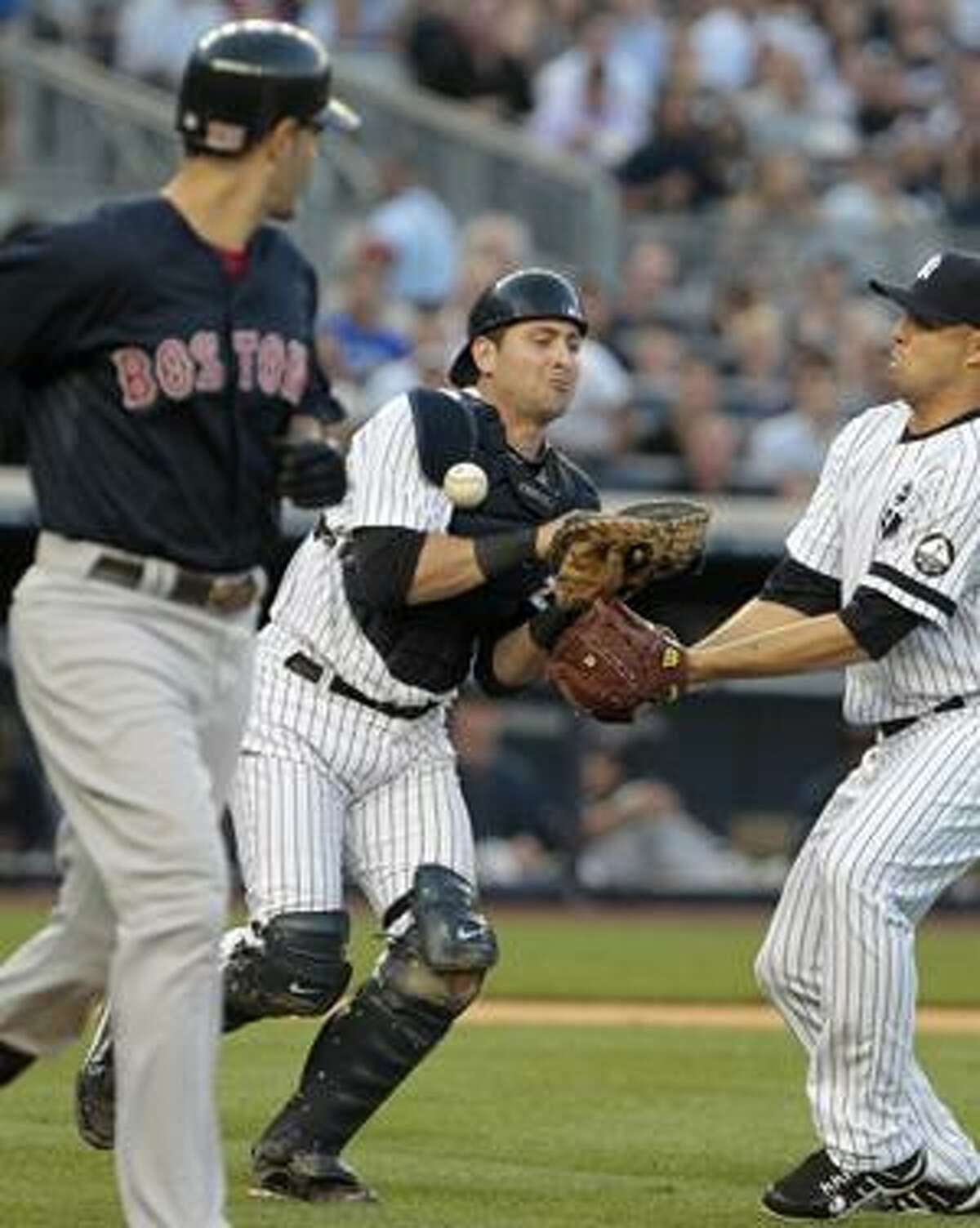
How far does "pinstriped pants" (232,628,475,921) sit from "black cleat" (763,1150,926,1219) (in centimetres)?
90

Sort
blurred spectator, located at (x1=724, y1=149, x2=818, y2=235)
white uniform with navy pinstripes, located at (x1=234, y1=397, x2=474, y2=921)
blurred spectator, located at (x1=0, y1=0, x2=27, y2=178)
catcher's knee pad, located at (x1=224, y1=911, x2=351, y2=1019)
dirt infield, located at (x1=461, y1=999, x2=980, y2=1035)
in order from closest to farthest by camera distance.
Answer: catcher's knee pad, located at (x1=224, y1=911, x2=351, y2=1019) → white uniform with navy pinstripes, located at (x1=234, y1=397, x2=474, y2=921) → dirt infield, located at (x1=461, y1=999, x2=980, y2=1035) → blurred spectator, located at (x1=0, y1=0, x2=27, y2=178) → blurred spectator, located at (x1=724, y1=149, x2=818, y2=235)

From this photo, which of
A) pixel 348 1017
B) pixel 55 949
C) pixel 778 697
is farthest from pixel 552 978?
pixel 55 949

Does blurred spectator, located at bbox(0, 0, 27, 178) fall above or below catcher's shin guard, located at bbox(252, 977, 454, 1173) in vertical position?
below

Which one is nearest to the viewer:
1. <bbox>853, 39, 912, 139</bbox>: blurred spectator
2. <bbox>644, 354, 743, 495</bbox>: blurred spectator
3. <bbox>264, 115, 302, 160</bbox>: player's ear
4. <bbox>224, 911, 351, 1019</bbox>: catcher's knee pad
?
<bbox>264, 115, 302, 160</bbox>: player's ear

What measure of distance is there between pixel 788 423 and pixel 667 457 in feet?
1.91

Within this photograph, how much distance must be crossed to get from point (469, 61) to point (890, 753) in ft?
39.8

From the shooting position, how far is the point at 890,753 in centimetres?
749

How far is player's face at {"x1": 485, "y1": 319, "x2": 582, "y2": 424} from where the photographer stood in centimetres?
770

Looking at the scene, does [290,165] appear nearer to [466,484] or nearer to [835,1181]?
[466,484]

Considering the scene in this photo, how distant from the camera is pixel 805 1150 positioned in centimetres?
823

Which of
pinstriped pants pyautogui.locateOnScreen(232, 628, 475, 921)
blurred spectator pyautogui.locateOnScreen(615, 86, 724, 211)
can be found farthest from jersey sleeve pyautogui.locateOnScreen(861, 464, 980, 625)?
blurred spectator pyautogui.locateOnScreen(615, 86, 724, 211)

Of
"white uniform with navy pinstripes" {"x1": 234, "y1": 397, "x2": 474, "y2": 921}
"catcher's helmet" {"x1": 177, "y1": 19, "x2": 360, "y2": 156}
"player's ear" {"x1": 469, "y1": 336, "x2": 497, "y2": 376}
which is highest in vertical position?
"catcher's helmet" {"x1": 177, "y1": 19, "x2": 360, "y2": 156}

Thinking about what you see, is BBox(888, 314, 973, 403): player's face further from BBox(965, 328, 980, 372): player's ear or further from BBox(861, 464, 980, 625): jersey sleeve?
BBox(861, 464, 980, 625): jersey sleeve

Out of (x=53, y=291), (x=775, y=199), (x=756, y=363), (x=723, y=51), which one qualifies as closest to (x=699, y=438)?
(x=756, y=363)
